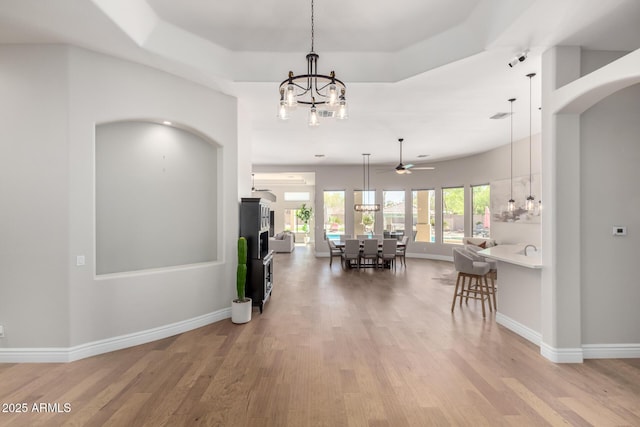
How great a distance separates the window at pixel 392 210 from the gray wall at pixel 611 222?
27.4 ft

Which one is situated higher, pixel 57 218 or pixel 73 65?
pixel 73 65

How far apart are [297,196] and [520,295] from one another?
13996 mm

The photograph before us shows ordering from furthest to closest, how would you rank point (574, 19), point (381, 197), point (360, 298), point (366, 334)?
point (381, 197), point (360, 298), point (366, 334), point (574, 19)

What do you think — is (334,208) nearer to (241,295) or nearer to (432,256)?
(432,256)

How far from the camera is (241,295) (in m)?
4.68

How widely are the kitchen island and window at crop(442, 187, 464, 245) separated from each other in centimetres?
623

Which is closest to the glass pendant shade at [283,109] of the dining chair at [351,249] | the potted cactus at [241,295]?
the potted cactus at [241,295]

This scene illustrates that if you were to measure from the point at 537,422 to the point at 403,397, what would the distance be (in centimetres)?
96

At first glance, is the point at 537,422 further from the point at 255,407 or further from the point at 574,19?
the point at 574,19

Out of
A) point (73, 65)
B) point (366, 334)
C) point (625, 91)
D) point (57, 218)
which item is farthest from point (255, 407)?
point (625, 91)

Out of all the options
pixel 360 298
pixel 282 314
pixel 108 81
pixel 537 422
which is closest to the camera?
pixel 537 422

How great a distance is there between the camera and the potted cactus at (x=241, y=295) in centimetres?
461

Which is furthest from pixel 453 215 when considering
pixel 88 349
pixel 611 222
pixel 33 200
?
pixel 33 200

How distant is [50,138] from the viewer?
11.3 ft
